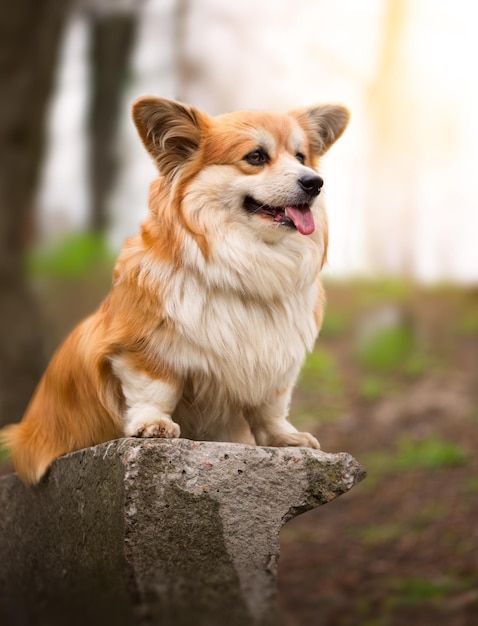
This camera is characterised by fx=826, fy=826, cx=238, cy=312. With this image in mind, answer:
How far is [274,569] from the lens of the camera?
2.98 m

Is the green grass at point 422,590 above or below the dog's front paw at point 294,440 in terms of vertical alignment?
below

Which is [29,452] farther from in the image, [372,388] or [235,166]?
[372,388]

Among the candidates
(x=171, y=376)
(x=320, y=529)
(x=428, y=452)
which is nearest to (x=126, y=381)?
(x=171, y=376)

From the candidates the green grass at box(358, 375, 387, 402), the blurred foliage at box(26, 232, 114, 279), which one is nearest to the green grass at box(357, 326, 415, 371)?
the green grass at box(358, 375, 387, 402)

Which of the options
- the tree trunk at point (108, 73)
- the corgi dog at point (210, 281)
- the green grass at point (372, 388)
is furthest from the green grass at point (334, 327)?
the corgi dog at point (210, 281)

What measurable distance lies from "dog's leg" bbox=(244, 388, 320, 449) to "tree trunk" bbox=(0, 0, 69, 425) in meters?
4.39

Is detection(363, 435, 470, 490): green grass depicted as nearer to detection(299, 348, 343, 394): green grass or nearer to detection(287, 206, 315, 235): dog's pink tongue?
detection(299, 348, 343, 394): green grass

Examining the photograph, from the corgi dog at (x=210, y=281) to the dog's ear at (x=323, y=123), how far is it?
18 cm

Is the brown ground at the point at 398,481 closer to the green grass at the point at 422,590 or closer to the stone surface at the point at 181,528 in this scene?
the green grass at the point at 422,590

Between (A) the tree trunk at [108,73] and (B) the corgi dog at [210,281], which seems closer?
(B) the corgi dog at [210,281]

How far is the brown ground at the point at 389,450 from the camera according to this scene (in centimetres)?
536

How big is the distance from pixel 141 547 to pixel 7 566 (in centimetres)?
113

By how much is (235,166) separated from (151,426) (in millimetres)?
1017

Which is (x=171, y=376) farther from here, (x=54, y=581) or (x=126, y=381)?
(x=54, y=581)
